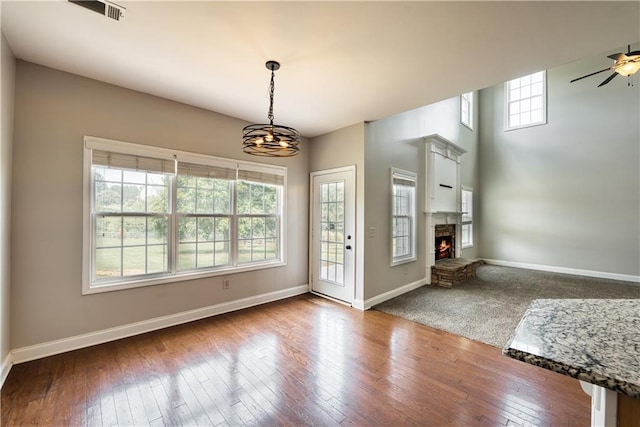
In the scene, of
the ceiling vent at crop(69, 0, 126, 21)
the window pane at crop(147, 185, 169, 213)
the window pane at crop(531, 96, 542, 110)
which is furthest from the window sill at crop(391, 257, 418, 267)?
the window pane at crop(531, 96, 542, 110)

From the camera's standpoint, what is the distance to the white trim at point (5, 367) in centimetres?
221

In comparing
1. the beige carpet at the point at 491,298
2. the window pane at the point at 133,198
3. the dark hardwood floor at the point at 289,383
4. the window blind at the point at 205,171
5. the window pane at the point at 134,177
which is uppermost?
the window blind at the point at 205,171

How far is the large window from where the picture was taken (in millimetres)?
2928

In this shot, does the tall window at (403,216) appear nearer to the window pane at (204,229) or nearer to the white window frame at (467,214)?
the white window frame at (467,214)

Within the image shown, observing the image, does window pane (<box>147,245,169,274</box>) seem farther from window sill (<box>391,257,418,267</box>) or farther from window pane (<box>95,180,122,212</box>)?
window sill (<box>391,257,418,267</box>)

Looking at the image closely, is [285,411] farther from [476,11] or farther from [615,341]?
[476,11]

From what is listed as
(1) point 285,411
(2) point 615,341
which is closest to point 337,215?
(1) point 285,411

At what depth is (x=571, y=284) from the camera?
17.9ft

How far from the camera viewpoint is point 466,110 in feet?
23.7

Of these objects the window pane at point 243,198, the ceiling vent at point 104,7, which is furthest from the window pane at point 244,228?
the ceiling vent at point 104,7

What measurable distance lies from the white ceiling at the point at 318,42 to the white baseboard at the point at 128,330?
2.70 metres

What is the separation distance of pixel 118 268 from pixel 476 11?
4072 mm

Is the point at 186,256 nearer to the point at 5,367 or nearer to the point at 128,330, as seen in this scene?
the point at 128,330

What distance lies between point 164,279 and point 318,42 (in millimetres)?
3102
